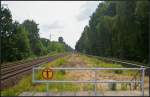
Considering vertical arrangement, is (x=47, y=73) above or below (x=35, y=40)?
below

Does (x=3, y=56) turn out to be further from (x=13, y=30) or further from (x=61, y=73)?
(x=61, y=73)

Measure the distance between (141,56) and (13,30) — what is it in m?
28.7

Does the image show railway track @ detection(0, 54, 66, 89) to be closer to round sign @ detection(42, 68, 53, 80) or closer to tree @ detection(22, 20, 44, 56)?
round sign @ detection(42, 68, 53, 80)

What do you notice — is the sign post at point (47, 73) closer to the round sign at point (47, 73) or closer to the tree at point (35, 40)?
the round sign at point (47, 73)

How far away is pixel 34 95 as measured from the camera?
13.6m

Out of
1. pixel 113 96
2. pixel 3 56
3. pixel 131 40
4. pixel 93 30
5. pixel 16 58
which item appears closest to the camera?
pixel 113 96

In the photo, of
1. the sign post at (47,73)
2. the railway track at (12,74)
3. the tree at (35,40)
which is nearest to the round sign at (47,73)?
the sign post at (47,73)

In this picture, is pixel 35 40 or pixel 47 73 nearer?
pixel 47 73

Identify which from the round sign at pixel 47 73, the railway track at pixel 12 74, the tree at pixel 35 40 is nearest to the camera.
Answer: the round sign at pixel 47 73

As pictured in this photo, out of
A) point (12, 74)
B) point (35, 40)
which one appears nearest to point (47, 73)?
point (12, 74)

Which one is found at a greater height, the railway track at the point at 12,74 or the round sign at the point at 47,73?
the round sign at the point at 47,73

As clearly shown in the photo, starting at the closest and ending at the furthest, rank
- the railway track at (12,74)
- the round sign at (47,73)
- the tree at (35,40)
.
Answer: the round sign at (47,73) → the railway track at (12,74) → the tree at (35,40)

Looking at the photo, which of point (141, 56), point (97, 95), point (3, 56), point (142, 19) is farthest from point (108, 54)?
point (97, 95)

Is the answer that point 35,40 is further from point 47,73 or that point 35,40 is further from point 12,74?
point 47,73
